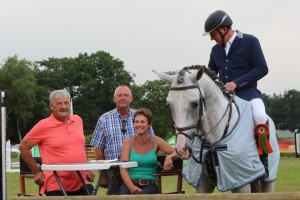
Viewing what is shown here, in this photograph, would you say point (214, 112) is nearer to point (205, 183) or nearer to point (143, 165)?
point (205, 183)

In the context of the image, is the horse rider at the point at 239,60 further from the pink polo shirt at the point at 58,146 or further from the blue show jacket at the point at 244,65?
the pink polo shirt at the point at 58,146

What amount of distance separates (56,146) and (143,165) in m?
0.91

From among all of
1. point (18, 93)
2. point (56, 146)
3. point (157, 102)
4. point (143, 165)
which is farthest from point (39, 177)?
point (18, 93)

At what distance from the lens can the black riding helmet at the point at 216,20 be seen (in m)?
5.49

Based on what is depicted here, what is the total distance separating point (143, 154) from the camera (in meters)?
6.04

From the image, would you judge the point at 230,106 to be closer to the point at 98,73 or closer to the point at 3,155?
the point at 3,155

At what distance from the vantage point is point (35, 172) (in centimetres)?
572

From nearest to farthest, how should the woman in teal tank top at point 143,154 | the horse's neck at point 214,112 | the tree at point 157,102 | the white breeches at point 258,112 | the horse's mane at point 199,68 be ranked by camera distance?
the horse's mane at point 199,68, the horse's neck at point 214,112, the white breeches at point 258,112, the woman in teal tank top at point 143,154, the tree at point 157,102

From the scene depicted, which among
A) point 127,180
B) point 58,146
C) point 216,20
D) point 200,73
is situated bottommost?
point 127,180

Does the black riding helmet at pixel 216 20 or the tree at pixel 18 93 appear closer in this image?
the black riding helmet at pixel 216 20

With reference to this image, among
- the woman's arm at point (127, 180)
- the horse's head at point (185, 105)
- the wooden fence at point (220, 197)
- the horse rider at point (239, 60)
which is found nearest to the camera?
the wooden fence at point (220, 197)

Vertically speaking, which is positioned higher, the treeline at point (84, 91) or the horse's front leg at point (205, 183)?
→ the treeline at point (84, 91)

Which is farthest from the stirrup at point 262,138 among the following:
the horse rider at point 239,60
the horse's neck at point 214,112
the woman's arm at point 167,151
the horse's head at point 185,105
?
the woman's arm at point 167,151

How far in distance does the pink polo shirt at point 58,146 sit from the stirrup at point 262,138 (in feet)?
5.67
